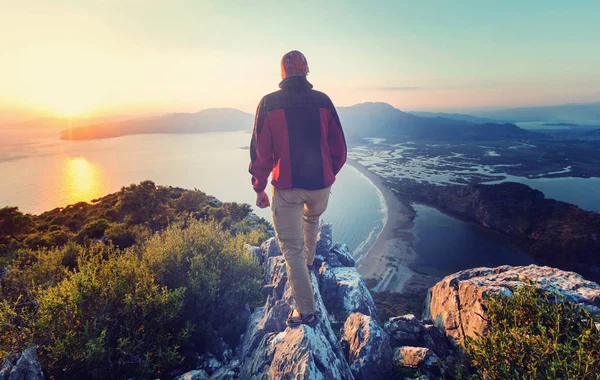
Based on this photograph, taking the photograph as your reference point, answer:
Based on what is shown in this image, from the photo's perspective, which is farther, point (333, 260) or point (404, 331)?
point (333, 260)

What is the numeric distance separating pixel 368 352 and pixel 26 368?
496 cm

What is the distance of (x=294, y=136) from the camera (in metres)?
4.07

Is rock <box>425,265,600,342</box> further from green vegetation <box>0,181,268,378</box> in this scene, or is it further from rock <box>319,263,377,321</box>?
green vegetation <box>0,181,268,378</box>

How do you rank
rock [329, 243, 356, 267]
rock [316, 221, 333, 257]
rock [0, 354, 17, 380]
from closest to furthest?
1. rock [0, 354, 17, 380]
2. rock [316, 221, 333, 257]
3. rock [329, 243, 356, 267]

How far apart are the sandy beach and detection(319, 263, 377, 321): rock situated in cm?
2437

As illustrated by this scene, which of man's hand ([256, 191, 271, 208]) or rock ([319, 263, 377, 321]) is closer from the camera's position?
man's hand ([256, 191, 271, 208])

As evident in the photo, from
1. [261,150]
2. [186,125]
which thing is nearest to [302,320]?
[261,150]

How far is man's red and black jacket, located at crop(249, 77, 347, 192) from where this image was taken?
405 centimetres

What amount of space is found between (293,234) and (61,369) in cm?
373

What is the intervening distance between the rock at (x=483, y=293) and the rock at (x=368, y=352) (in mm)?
1446

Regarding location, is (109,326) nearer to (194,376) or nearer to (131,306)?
(131,306)

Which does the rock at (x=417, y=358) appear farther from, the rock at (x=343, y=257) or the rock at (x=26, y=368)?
the rock at (x=343, y=257)

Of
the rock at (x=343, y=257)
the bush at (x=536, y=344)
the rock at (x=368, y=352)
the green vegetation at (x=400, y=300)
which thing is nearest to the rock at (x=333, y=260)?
the rock at (x=343, y=257)

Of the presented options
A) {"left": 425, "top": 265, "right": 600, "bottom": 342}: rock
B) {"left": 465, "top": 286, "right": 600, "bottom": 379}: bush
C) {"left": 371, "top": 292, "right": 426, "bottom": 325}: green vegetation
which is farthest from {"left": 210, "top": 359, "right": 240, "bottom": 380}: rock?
{"left": 371, "top": 292, "right": 426, "bottom": 325}: green vegetation
